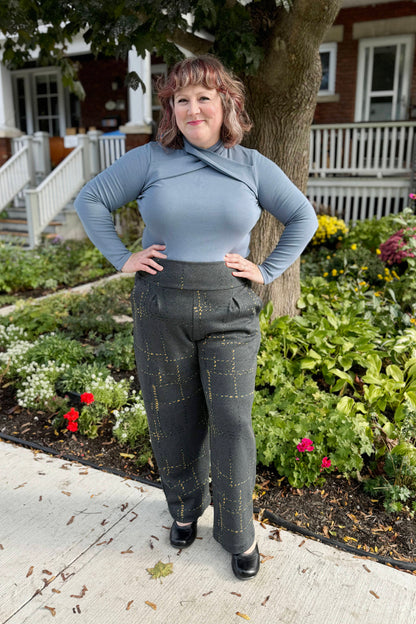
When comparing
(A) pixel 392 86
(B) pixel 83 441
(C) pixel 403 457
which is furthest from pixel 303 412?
(A) pixel 392 86

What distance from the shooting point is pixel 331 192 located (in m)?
8.72

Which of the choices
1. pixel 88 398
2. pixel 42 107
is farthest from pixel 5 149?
pixel 88 398

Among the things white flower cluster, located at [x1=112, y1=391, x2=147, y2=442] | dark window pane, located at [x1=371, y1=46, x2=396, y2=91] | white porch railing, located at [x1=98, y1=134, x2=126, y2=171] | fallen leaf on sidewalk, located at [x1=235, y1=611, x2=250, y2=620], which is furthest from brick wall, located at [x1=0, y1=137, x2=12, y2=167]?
fallen leaf on sidewalk, located at [x1=235, y1=611, x2=250, y2=620]

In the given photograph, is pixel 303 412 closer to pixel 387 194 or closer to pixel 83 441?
pixel 83 441

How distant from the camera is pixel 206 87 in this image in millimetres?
1714

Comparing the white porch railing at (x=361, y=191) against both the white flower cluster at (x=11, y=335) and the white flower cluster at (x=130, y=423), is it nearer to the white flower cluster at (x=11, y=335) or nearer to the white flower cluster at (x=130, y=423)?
the white flower cluster at (x=11, y=335)

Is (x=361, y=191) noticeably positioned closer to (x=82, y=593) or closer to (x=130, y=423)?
(x=130, y=423)

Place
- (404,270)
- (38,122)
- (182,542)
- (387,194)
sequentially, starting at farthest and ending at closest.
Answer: (38,122) → (387,194) → (404,270) → (182,542)

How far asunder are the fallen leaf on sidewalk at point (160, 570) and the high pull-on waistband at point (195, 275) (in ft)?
3.73

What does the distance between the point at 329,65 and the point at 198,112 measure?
9.55 m

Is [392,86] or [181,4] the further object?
[392,86]

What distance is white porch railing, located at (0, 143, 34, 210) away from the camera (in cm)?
992

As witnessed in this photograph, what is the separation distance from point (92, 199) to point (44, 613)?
4.97 ft

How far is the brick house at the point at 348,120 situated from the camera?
8.42 meters
